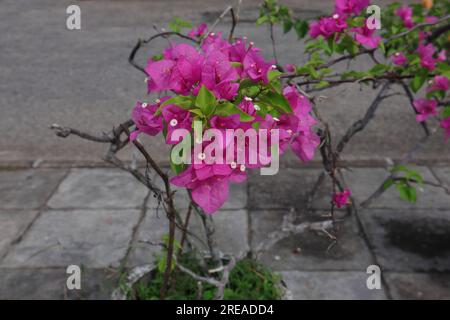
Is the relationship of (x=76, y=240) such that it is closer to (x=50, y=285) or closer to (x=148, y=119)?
(x=50, y=285)

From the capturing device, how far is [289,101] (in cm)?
152

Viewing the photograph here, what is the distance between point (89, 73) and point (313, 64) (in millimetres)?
5503

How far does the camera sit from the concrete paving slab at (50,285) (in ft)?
9.57

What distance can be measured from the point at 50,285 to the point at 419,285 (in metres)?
2.08

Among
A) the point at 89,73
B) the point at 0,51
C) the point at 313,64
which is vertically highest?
the point at 0,51

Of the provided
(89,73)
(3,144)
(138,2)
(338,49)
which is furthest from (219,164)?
(138,2)

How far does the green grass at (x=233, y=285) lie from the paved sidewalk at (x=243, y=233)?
0.21 meters

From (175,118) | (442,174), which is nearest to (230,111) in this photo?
(175,118)

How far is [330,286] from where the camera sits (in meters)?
2.98

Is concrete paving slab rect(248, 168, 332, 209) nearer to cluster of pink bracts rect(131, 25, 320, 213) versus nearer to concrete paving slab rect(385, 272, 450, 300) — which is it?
concrete paving slab rect(385, 272, 450, 300)

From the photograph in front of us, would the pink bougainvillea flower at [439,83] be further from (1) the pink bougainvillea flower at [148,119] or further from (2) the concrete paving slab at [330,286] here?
(1) the pink bougainvillea flower at [148,119]

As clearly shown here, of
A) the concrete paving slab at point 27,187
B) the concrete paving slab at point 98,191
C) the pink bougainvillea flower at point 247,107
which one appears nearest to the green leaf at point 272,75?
the pink bougainvillea flower at point 247,107

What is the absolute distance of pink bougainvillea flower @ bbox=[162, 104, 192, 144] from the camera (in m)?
1.25
